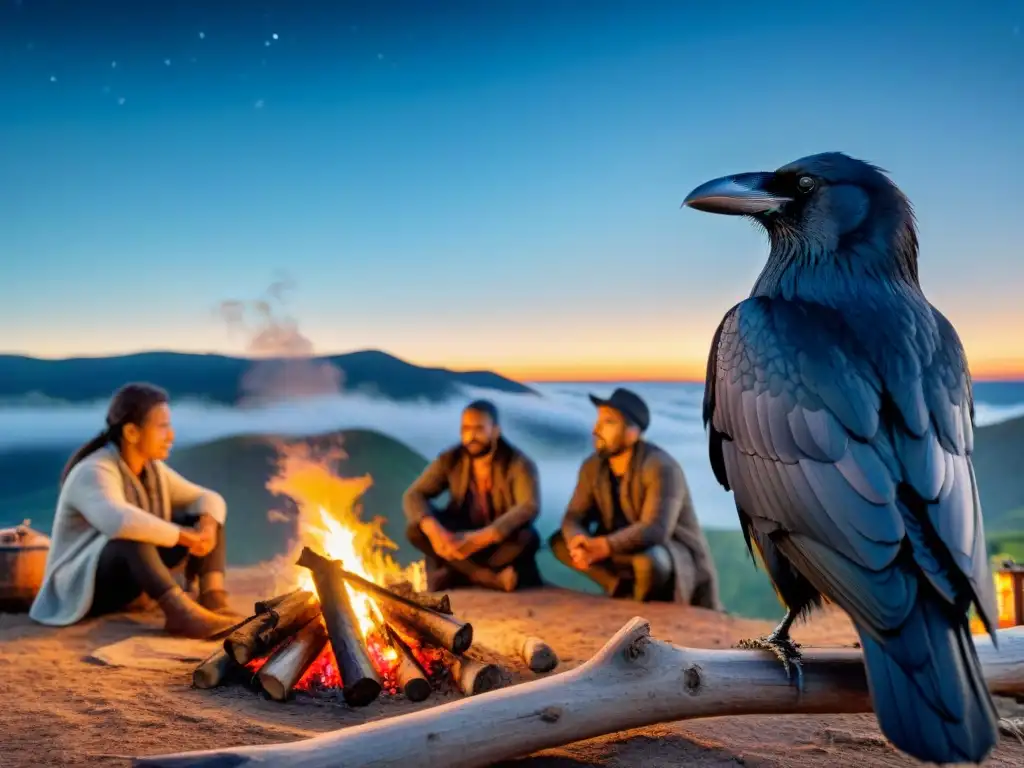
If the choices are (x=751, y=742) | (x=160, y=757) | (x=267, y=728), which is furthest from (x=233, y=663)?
(x=751, y=742)

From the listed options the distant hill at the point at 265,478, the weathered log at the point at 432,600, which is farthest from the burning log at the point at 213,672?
the distant hill at the point at 265,478

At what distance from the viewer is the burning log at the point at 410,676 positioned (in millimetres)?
4004

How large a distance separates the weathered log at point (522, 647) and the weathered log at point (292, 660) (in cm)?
83

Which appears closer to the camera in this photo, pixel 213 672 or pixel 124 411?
pixel 213 672

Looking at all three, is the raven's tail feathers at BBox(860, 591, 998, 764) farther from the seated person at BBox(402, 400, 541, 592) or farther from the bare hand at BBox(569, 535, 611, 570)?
the seated person at BBox(402, 400, 541, 592)

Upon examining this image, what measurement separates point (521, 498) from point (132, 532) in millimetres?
2746

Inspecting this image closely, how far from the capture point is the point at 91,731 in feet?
11.2

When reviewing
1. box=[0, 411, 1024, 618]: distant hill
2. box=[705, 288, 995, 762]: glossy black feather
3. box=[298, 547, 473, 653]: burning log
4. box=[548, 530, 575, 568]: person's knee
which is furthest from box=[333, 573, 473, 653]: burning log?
box=[0, 411, 1024, 618]: distant hill

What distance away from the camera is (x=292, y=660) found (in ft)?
13.3

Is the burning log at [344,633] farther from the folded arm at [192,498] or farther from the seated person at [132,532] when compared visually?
the folded arm at [192,498]

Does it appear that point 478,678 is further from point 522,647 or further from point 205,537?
point 205,537

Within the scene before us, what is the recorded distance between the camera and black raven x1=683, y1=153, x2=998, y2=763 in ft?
6.54

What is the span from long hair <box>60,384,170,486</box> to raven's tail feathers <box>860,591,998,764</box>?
14.8 feet

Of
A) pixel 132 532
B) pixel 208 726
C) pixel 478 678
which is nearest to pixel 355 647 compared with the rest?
pixel 478 678
